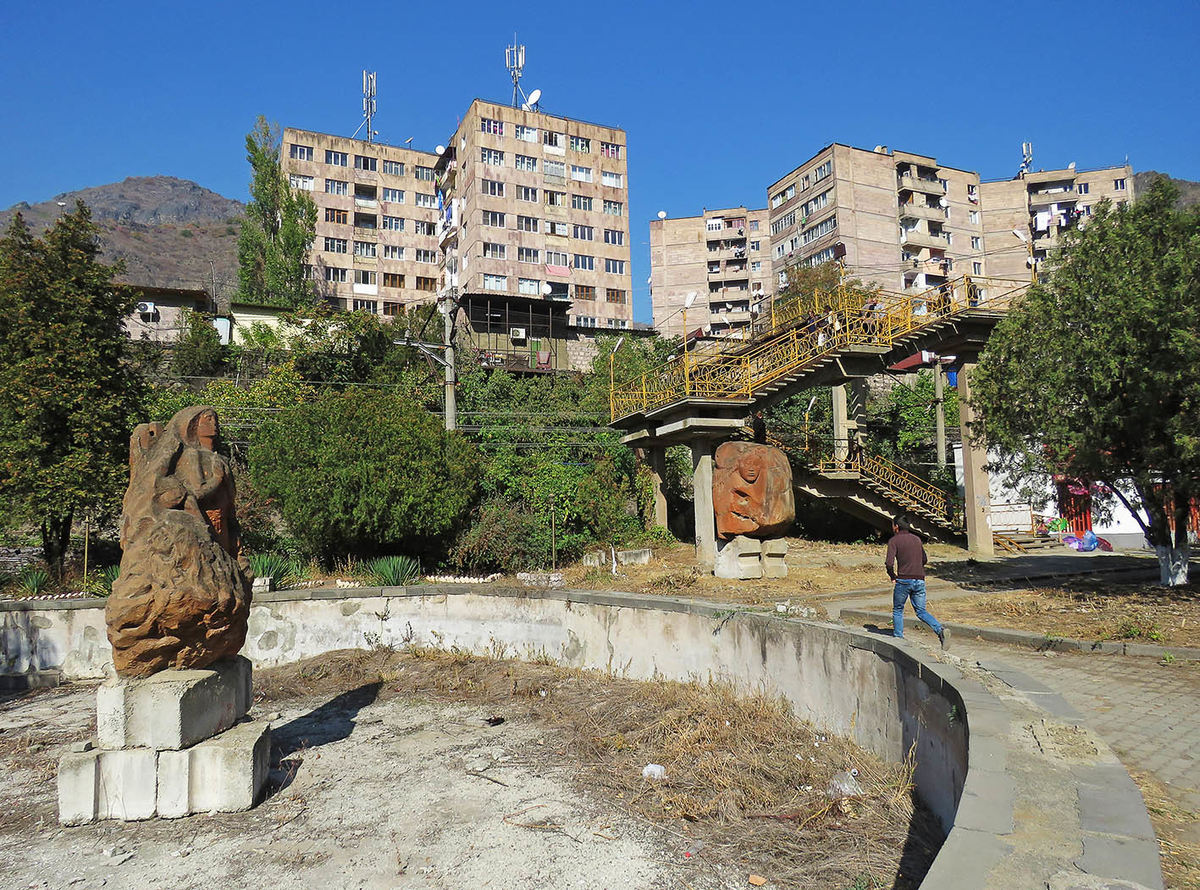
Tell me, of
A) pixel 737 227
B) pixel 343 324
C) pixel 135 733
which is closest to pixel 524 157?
pixel 343 324

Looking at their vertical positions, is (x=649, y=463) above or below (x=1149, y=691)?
above

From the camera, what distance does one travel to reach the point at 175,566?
6.62 meters

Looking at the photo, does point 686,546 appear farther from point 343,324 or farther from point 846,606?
point 343,324

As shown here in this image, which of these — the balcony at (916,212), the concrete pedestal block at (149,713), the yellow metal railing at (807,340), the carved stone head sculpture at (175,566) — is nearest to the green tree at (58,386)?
the carved stone head sculpture at (175,566)

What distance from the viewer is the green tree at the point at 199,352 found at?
106ft

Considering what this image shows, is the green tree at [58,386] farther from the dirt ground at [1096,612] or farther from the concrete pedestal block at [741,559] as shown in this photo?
the dirt ground at [1096,612]

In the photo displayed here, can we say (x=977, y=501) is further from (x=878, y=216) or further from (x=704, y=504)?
(x=878, y=216)

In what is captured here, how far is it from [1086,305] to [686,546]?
1293 cm

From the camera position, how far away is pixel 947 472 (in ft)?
93.1

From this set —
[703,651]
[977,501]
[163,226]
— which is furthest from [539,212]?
[163,226]

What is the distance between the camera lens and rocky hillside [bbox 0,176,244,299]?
107812 mm

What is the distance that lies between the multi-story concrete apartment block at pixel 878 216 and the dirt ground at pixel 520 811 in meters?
48.1

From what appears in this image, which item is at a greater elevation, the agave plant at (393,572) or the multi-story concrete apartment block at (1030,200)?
the multi-story concrete apartment block at (1030,200)

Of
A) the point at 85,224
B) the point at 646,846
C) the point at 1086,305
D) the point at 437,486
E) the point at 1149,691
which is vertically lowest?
the point at 646,846
